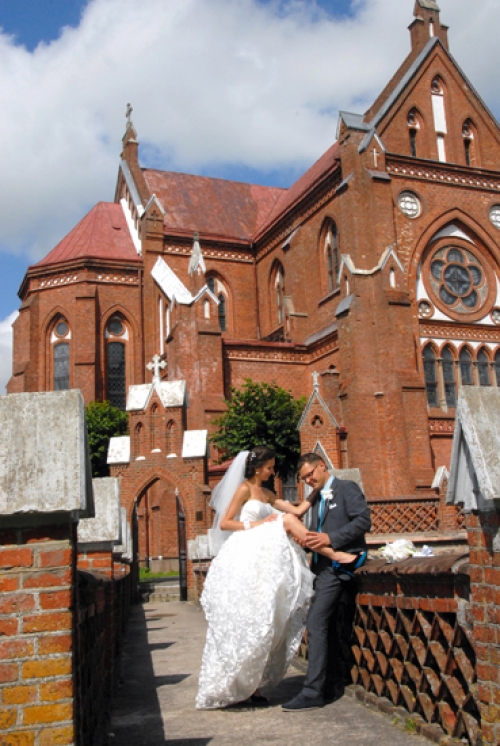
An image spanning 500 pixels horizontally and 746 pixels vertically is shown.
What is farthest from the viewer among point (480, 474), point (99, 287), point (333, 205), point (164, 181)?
point (164, 181)

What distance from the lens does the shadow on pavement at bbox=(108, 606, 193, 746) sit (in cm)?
462

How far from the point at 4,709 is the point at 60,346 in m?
29.7

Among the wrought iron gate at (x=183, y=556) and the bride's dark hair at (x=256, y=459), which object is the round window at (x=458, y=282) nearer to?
the wrought iron gate at (x=183, y=556)

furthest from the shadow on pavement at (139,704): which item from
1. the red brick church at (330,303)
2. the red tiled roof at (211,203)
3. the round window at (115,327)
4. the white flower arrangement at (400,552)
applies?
the red tiled roof at (211,203)

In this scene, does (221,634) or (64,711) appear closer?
(64,711)

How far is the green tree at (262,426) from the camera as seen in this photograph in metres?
A: 21.8

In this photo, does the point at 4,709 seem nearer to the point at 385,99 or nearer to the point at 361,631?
the point at 361,631

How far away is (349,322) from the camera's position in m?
23.3

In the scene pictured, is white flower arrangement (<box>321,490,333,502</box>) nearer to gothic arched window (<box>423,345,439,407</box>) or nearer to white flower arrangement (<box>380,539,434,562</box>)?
white flower arrangement (<box>380,539,434,562</box>)

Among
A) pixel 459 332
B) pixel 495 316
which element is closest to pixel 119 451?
pixel 459 332

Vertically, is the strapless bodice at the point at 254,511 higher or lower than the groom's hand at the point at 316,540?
→ higher

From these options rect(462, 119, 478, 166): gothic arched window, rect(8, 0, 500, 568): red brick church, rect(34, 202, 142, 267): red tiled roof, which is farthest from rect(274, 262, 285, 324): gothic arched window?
rect(462, 119, 478, 166): gothic arched window

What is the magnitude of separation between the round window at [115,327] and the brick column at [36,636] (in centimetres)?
2935

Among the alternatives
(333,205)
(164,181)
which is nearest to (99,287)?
(164,181)
